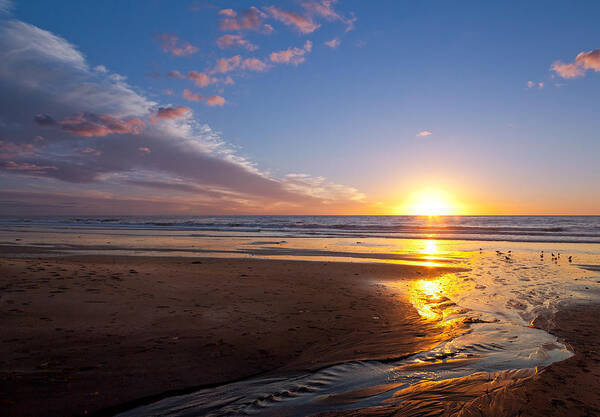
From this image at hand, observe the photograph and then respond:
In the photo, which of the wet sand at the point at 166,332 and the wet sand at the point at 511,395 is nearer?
the wet sand at the point at 511,395

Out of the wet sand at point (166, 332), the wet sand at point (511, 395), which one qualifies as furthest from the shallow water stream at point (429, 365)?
the wet sand at point (166, 332)

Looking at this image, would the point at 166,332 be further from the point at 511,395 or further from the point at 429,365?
the point at 511,395

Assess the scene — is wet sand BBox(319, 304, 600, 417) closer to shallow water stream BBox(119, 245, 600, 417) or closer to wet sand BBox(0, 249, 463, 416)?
shallow water stream BBox(119, 245, 600, 417)

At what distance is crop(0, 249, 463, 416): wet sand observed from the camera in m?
4.34

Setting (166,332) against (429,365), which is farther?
(166,332)

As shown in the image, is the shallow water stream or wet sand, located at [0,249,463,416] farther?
wet sand, located at [0,249,463,416]

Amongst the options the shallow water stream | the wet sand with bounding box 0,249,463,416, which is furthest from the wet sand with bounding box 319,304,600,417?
the wet sand with bounding box 0,249,463,416

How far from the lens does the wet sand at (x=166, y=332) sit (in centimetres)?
434

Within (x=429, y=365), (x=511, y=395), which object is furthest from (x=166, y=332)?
(x=511, y=395)

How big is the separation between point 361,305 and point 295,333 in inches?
116

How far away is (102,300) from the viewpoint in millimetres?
8352

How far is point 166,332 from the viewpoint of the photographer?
20.7 ft

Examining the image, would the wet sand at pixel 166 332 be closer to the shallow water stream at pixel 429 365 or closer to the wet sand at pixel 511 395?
the shallow water stream at pixel 429 365

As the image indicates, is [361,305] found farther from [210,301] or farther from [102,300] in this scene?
[102,300]
